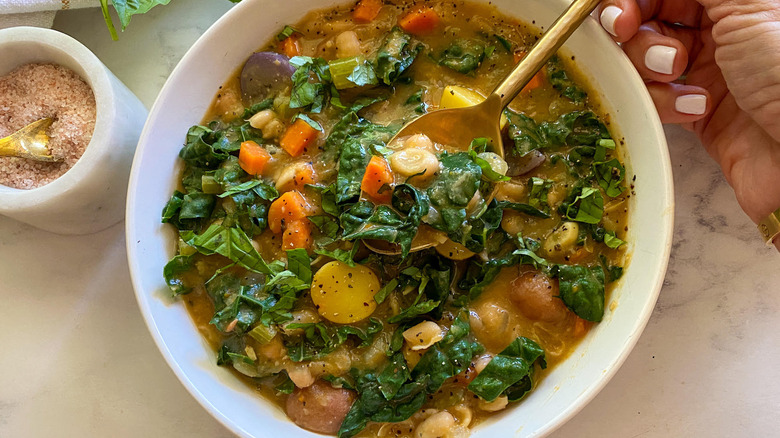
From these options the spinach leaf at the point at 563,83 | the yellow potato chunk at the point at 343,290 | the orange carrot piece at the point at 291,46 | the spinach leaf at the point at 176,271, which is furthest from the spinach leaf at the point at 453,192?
the spinach leaf at the point at 176,271

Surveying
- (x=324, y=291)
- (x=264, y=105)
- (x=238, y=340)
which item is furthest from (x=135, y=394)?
(x=264, y=105)

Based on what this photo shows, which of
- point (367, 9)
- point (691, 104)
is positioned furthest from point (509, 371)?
point (367, 9)

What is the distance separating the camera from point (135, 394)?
10.9ft

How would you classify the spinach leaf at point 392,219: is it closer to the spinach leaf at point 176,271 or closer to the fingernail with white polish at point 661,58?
the spinach leaf at point 176,271

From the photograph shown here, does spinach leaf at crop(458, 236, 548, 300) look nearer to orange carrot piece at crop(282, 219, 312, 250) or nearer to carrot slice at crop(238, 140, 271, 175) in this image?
orange carrot piece at crop(282, 219, 312, 250)

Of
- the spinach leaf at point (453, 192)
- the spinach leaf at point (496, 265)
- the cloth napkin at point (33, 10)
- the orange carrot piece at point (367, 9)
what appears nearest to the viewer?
the spinach leaf at point (453, 192)

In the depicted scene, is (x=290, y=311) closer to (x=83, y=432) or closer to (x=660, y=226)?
(x=83, y=432)

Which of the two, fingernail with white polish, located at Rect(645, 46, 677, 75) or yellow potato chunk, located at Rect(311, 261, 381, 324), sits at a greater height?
fingernail with white polish, located at Rect(645, 46, 677, 75)

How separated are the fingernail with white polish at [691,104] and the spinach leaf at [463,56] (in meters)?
0.92

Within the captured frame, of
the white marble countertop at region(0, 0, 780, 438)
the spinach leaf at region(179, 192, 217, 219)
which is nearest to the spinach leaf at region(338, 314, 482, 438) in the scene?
the white marble countertop at region(0, 0, 780, 438)

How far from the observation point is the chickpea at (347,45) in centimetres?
308

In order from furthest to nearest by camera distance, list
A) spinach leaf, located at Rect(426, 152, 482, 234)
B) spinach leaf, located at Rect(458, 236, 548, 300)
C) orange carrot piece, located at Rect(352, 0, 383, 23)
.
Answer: orange carrot piece, located at Rect(352, 0, 383, 23)
spinach leaf, located at Rect(458, 236, 548, 300)
spinach leaf, located at Rect(426, 152, 482, 234)

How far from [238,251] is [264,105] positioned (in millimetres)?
732

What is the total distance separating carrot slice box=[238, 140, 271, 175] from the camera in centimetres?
304
